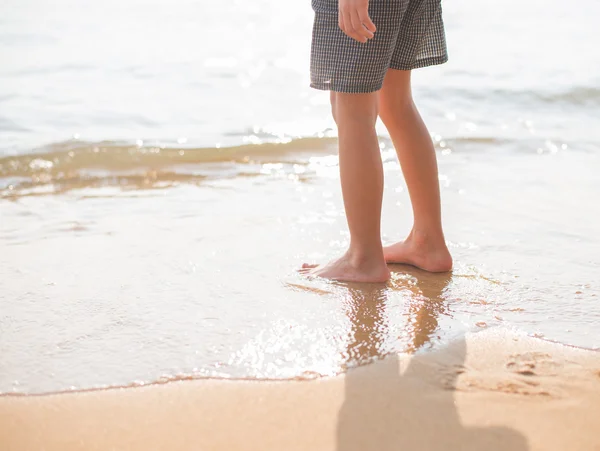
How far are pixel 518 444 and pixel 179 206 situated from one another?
224 centimetres

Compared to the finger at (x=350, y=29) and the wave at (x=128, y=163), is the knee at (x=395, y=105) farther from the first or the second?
the wave at (x=128, y=163)

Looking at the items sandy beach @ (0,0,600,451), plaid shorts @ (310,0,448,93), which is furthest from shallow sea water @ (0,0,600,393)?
plaid shorts @ (310,0,448,93)

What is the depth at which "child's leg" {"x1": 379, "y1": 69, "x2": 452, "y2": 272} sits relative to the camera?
8.66 feet

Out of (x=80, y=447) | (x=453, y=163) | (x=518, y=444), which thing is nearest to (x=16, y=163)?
(x=453, y=163)

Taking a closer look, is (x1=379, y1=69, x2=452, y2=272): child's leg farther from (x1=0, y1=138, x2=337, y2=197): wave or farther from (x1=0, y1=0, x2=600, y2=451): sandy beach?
(x1=0, y1=138, x2=337, y2=197): wave

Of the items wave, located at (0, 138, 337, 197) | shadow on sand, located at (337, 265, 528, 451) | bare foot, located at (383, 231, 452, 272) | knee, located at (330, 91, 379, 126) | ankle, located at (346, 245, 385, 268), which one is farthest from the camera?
wave, located at (0, 138, 337, 197)

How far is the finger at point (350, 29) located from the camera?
2209 mm

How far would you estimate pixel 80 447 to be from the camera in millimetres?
1640

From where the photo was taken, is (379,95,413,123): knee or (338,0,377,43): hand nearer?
(338,0,377,43): hand

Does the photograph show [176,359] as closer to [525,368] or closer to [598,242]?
[525,368]

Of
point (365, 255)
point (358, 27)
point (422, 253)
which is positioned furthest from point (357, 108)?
point (422, 253)

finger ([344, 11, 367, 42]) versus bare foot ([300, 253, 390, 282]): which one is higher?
finger ([344, 11, 367, 42])

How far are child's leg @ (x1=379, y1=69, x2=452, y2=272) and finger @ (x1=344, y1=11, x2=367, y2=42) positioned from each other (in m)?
0.40

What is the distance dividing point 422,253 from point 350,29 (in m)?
0.86
